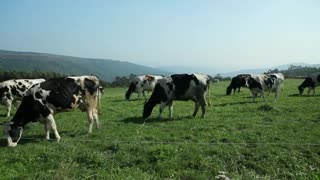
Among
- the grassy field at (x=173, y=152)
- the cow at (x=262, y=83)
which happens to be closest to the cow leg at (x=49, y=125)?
the grassy field at (x=173, y=152)

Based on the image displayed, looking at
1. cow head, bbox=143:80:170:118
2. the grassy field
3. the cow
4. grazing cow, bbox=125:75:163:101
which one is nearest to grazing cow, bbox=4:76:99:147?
the grassy field

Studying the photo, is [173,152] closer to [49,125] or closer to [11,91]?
[49,125]

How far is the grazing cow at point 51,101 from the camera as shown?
14855 millimetres

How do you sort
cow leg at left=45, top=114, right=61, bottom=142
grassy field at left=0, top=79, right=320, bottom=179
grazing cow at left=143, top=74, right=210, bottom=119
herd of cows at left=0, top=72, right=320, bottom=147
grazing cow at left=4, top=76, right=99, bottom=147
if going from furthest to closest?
grazing cow at left=143, top=74, right=210, bottom=119, herd of cows at left=0, top=72, right=320, bottom=147, cow leg at left=45, top=114, right=61, bottom=142, grazing cow at left=4, top=76, right=99, bottom=147, grassy field at left=0, top=79, right=320, bottom=179

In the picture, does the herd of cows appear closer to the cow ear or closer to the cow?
the cow ear

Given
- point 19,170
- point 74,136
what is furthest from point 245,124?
point 19,170

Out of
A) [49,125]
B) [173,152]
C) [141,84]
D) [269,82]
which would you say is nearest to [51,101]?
[49,125]

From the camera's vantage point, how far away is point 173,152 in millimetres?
12023

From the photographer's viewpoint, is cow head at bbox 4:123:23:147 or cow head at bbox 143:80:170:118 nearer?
cow head at bbox 4:123:23:147

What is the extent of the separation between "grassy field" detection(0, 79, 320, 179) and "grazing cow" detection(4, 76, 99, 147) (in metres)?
0.64

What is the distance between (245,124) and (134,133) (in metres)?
5.14

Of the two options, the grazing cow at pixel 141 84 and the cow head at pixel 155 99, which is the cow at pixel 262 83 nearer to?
the grazing cow at pixel 141 84

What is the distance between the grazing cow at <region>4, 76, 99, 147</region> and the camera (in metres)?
14.9

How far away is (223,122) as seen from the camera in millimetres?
18328
